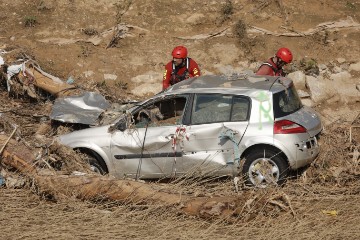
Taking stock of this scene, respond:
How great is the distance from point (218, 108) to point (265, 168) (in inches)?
44.4

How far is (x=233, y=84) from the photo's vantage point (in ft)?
32.7

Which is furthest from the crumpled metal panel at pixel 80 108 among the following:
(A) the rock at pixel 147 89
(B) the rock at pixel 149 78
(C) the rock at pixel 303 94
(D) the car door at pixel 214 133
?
(C) the rock at pixel 303 94

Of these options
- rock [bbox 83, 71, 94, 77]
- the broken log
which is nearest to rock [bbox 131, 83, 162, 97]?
rock [bbox 83, 71, 94, 77]

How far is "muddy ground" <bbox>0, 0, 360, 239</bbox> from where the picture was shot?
858 centimetres

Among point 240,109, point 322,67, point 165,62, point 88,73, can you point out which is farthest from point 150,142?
point 322,67

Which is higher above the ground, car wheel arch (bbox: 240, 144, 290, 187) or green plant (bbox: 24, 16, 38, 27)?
green plant (bbox: 24, 16, 38, 27)

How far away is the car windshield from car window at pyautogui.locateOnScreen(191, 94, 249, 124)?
0.44 metres

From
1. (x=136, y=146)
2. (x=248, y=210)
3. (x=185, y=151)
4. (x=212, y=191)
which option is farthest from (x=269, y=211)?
(x=136, y=146)

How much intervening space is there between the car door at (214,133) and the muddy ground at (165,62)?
32cm

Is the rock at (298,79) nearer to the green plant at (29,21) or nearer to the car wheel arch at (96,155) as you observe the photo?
the car wheel arch at (96,155)

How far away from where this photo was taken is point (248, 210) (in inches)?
339

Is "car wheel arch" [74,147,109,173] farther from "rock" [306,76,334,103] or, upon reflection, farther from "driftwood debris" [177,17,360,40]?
"driftwood debris" [177,17,360,40]

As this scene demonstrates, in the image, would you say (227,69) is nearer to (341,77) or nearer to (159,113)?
(341,77)

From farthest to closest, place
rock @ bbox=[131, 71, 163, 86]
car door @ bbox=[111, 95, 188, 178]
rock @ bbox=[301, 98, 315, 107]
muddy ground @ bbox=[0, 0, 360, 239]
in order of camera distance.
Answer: rock @ bbox=[131, 71, 163, 86] < rock @ bbox=[301, 98, 315, 107] < car door @ bbox=[111, 95, 188, 178] < muddy ground @ bbox=[0, 0, 360, 239]
